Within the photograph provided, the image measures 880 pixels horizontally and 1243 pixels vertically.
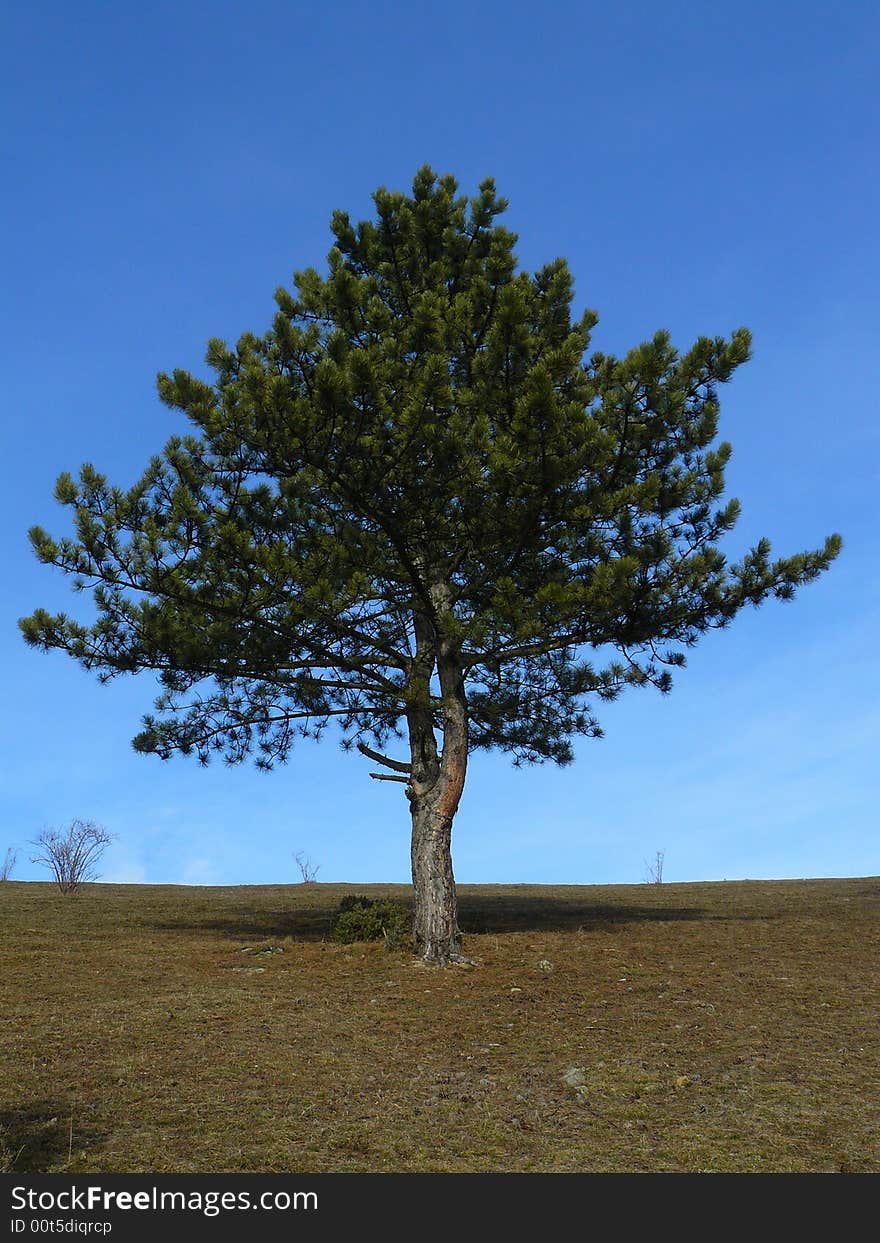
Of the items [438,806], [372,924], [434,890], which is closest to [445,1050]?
[434,890]

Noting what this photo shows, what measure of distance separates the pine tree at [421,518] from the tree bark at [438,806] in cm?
3

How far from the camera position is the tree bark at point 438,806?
13.8 meters

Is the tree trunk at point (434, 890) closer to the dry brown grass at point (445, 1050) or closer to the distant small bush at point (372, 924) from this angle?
the dry brown grass at point (445, 1050)

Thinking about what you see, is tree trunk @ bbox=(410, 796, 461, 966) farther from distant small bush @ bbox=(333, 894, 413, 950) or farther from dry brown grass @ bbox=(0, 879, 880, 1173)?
distant small bush @ bbox=(333, 894, 413, 950)

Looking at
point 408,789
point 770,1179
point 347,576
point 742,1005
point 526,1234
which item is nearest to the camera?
point 526,1234

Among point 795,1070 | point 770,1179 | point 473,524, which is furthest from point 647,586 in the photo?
→ point 770,1179

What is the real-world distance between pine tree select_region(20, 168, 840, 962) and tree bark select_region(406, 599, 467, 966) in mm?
35

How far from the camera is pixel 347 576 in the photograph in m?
13.0

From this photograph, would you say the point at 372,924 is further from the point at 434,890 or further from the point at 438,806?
the point at 438,806

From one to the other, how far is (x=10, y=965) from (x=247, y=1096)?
7.19 m

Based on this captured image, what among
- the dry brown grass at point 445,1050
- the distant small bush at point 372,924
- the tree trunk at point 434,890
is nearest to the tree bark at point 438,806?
the tree trunk at point 434,890

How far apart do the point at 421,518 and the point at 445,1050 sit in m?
6.85

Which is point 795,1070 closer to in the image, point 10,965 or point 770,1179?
point 770,1179

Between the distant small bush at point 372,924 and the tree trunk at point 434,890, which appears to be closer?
the tree trunk at point 434,890
